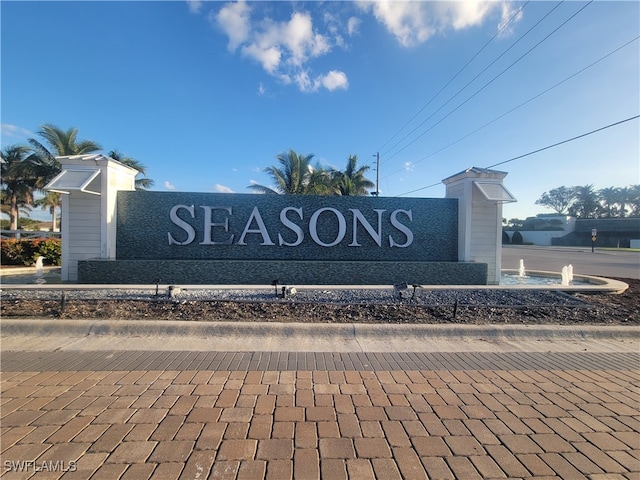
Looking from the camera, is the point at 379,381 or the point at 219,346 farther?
the point at 219,346

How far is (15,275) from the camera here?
Result: 9969 millimetres

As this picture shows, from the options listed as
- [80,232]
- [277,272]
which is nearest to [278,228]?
[277,272]

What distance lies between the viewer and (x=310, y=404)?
294cm

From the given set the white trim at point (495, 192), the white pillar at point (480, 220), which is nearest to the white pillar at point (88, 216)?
the white pillar at point (480, 220)

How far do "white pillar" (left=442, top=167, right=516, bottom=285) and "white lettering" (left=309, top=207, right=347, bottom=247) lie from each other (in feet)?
11.8

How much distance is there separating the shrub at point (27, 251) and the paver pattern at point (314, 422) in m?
11.1

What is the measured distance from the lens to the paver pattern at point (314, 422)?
7.18ft

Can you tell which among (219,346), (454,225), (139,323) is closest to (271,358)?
(219,346)

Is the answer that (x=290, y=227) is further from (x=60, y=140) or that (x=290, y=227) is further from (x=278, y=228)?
(x=60, y=140)

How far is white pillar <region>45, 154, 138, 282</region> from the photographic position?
8734 mm

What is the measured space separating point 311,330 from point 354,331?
63 cm

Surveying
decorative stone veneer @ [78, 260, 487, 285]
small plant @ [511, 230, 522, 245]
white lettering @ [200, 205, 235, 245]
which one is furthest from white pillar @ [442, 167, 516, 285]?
small plant @ [511, 230, 522, 245]

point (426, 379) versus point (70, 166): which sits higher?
point (70, 166)

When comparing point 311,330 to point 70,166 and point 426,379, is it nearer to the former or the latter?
point 426,379
